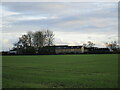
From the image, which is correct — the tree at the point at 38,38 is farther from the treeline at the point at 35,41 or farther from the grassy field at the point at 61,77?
the grassy field at the point at 61,77

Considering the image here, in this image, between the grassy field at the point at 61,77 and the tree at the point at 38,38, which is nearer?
the grassy field at the point at 61,77

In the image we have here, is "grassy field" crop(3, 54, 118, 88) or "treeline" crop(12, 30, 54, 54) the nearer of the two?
"grassy field" crop(3, 54, 118, 88)

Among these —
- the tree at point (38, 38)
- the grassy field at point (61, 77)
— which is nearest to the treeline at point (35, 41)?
the tree at point (38, 38)

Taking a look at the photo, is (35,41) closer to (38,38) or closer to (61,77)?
(38,38)

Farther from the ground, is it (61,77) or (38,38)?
(38,38)

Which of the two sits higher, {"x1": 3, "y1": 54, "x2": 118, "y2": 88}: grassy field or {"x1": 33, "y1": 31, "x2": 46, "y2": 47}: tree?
{"x1": 33, "y1": 31, "x2": 46, "y2": 47}: tree

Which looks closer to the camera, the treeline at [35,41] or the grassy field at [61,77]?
the grassy field at [61,77]

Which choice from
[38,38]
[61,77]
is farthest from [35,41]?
[61,77]

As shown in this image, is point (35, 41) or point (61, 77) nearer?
point (61, 77)

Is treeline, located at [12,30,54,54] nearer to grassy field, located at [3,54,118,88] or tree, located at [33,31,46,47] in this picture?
tree, located at [33,31,46,47]

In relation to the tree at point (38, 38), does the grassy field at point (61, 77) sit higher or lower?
lower

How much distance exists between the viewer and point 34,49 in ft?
285

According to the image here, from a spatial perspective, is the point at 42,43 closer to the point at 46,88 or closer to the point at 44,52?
the point at 44,52

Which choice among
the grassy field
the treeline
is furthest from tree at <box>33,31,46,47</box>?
the grassy field
